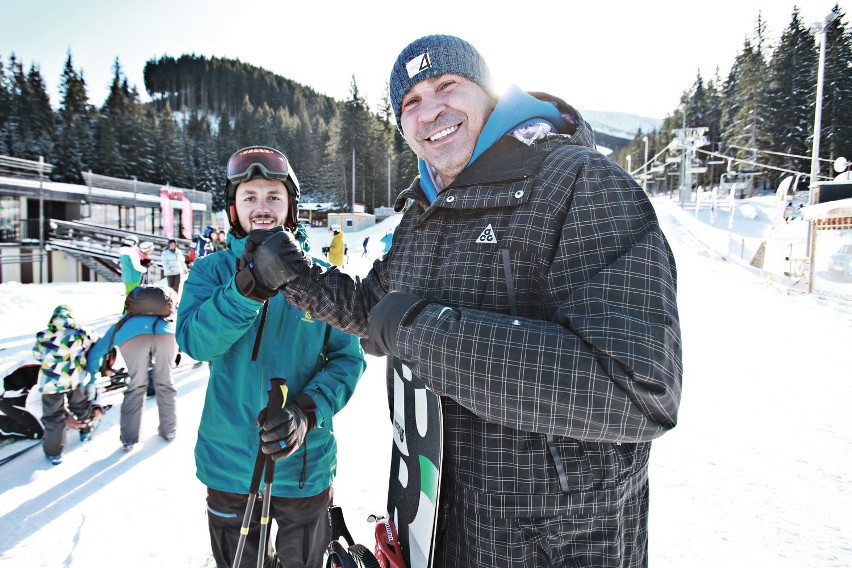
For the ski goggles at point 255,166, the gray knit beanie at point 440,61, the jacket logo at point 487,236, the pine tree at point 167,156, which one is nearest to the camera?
the jacket logo at point 487,236

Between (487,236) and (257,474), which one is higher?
(487,236)

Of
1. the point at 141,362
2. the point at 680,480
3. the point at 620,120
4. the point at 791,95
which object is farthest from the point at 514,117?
the point at 620,120

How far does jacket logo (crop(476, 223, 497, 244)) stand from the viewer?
120 cm

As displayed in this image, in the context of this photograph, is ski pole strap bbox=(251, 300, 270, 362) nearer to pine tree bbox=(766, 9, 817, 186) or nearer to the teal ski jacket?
the teal ski jacket

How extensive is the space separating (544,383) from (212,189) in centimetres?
6477

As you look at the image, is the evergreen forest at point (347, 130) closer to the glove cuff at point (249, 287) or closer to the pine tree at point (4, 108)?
the pine tree at point (4, 108)

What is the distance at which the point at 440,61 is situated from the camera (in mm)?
1527

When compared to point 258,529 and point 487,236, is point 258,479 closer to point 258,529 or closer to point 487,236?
point 258,529

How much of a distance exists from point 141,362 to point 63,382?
60 centimetres

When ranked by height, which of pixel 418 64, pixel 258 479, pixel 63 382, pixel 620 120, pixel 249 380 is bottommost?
pixel 63 382

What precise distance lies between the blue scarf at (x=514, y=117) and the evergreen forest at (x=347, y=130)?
43.5 metres

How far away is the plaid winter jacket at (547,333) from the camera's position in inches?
35.2

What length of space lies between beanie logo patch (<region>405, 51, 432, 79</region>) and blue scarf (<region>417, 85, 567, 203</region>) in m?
0.31

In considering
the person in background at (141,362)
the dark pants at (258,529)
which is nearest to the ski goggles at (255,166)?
the dark pants at (258,529)
